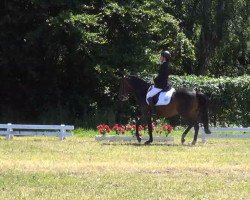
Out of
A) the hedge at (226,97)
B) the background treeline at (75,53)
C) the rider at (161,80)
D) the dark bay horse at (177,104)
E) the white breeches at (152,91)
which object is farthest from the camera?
the hedge at (226,97)

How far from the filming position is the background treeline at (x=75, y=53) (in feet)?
80.8

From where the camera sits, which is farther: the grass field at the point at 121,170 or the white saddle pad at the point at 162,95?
the white saddle pad at the point at 162,95

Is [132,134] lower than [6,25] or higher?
lower

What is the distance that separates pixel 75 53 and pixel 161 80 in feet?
26.7

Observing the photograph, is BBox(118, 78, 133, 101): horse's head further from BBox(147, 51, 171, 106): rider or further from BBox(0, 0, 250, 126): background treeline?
BBox(0, 0, 250, 126): background treeline

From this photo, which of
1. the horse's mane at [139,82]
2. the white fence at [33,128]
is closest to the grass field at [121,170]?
the white fence at [33,128]

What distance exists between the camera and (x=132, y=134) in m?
19.9

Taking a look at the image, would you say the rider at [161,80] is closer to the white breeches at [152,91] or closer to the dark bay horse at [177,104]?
the white breeches at [152,91]

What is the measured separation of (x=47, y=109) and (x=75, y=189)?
16407mm

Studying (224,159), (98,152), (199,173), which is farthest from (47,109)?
(199,173)

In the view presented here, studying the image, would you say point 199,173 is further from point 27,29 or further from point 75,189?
point 27,29

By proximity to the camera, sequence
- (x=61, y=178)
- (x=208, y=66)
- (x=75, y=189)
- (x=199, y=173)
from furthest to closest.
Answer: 1. (x=208, y=66)
2. (x=199, y=173)
3. (x=61, y=178)
4. (x=75, y=189)

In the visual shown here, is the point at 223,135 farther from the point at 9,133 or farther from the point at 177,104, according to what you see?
the point at 9,133

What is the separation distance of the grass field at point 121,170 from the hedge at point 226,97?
845 centimetres
